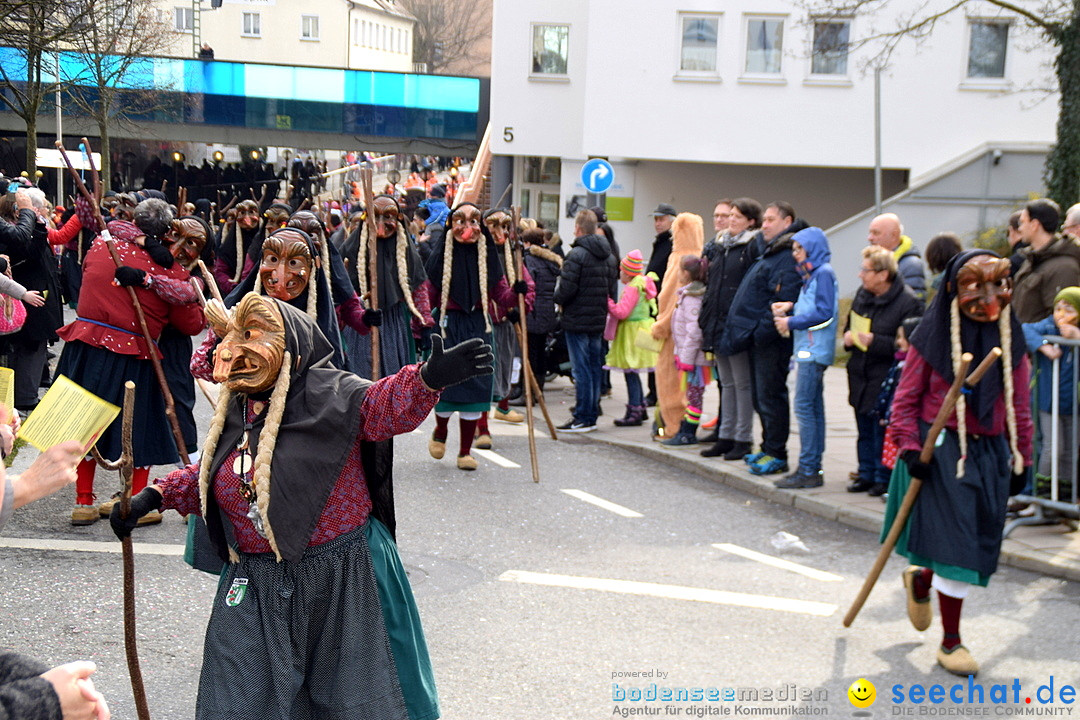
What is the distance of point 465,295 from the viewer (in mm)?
9844

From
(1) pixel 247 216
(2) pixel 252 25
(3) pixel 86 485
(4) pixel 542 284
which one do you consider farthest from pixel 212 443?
(2) pixel 252 25

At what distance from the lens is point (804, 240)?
8.80 m

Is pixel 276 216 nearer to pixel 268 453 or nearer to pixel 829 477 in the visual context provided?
pixel 829 477

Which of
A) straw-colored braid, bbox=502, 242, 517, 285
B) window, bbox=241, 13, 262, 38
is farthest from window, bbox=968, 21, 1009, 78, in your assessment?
window, bbox=241, 13, 262, 38

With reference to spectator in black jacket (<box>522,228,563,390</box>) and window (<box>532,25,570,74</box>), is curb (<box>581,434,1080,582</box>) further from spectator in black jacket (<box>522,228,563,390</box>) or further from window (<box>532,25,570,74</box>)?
window (<box>532,25,570,74</box>)

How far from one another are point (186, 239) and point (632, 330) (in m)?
5.46

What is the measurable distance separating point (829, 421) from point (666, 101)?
14810mm

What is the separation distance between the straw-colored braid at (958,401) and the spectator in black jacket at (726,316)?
403 centimetres

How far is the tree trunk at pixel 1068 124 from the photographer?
1931 centimetres

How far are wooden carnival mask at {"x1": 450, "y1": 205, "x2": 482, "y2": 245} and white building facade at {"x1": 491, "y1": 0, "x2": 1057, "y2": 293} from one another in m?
15.6

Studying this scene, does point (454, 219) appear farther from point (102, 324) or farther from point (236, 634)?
point (236, 634)

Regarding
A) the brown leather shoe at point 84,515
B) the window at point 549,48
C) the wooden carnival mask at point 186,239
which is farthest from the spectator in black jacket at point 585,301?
the window at point 549,48

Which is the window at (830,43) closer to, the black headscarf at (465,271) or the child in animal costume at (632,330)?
the child in animal costume at (632,330)

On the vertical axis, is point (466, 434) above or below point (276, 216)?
below
